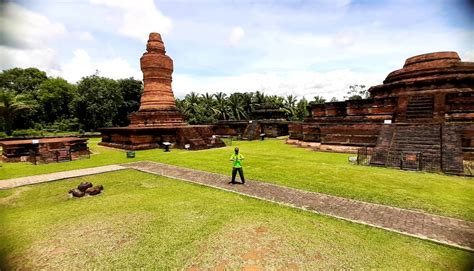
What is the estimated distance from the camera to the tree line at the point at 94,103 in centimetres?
3609

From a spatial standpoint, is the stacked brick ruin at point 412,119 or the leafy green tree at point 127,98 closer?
the stacked brick ruin at point 412,119

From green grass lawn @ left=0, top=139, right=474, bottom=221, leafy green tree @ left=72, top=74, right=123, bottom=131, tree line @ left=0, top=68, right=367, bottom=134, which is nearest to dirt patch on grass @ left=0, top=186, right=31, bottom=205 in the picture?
green grass lawn @ left=0, top=139, right=474, bottom=221

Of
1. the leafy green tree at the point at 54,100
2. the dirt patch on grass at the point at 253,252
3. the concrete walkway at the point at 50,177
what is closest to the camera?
the dirt patch on grass at the point at 253,252

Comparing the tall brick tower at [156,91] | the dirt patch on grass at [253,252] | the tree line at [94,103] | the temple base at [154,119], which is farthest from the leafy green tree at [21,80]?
the dirt patch on grass at [253,252]

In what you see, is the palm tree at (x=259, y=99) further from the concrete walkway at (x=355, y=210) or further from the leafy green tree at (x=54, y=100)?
the concrete walkway at (x=355, y=210)

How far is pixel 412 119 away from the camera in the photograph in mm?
14117

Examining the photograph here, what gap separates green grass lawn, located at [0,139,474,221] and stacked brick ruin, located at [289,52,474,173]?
1.77 meters

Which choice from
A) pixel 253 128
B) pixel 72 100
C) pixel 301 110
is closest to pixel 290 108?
pixel 301 110

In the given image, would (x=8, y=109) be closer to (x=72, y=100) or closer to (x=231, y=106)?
(x=72, y=100)

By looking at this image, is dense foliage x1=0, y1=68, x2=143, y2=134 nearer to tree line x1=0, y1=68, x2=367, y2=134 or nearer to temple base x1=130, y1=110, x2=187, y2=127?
tree line x1=0, y1=68, x2=367, y2=134

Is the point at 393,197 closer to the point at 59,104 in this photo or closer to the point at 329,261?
the point at 329,261

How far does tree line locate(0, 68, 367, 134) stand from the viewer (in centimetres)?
3609

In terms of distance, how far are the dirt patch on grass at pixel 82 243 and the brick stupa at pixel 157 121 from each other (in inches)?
498

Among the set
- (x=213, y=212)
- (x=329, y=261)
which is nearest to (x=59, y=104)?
(x=213, y=212)
